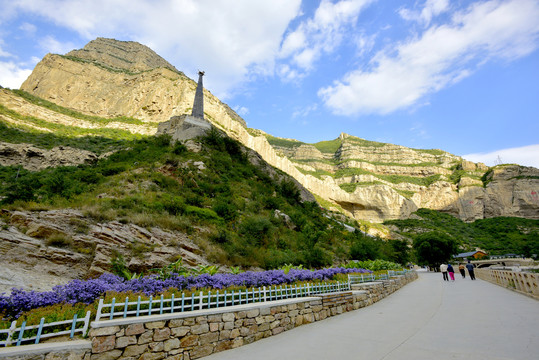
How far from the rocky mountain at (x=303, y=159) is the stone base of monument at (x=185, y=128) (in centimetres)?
1385

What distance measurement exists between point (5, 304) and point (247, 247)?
37.1 feet

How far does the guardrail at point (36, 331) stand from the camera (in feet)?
10.7

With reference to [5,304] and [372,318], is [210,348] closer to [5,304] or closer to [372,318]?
[5,304]

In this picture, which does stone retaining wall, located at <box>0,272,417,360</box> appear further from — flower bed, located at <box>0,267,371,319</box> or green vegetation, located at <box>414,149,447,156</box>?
green vegetation, located at <box>414,149,447,156</box>

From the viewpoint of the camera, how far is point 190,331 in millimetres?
4641

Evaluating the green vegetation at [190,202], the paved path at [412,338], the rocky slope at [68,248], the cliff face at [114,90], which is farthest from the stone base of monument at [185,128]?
the paved path at [412,338]

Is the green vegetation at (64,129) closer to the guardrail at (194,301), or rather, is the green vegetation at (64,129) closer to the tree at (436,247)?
the guardrail at (194,301)

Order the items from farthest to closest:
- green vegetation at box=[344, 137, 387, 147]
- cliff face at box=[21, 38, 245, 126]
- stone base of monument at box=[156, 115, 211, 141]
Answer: green vegetation at box=[344, 137, 387, 147] → cliff face at box=[21, 38, 245, 126] → stone base of monument at box=[156, 115, 211, 141]

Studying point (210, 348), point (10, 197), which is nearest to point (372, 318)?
point (210, 348)

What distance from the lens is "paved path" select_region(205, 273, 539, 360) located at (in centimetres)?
431

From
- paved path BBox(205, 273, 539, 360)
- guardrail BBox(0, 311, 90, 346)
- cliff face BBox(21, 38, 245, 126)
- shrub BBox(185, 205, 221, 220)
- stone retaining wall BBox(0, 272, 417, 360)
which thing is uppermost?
cliff face BBox(21, 38, 245, 126)

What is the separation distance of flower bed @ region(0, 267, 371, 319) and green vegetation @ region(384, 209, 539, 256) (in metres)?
58.9

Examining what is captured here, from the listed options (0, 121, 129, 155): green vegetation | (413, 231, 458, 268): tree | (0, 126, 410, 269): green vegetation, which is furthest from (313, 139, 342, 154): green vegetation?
(0, 126, 410, 269): green vegetation

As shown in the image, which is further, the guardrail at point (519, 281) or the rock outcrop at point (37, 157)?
the rock outcrop at point (37, 157)
